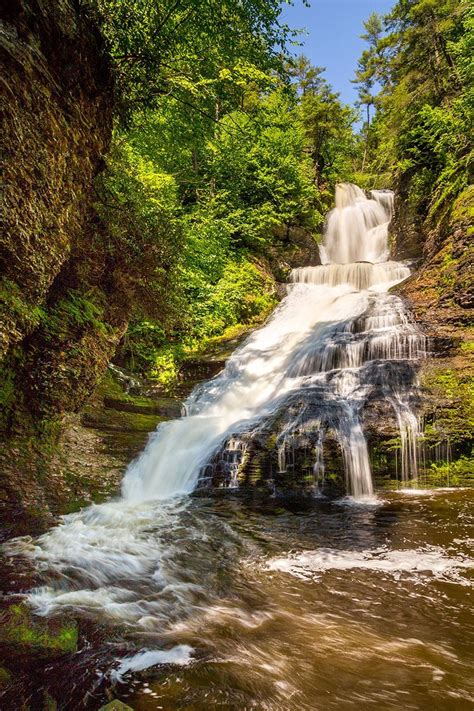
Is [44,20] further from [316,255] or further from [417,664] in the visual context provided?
[316,255]

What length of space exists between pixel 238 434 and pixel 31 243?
5675 mm

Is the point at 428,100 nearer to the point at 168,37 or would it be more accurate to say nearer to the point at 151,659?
the point at 168,37

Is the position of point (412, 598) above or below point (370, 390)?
below

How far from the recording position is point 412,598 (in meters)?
3.56

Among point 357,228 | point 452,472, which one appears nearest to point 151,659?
point 452,472

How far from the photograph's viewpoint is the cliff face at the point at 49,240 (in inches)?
126

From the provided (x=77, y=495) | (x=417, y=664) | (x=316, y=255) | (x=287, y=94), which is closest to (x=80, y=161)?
(x=287, y=94)

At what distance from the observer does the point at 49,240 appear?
3.68 meters

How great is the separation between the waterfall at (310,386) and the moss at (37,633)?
389cm

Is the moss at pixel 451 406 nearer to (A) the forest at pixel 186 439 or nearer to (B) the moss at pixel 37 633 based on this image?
(A) the forest at pixel 186 439

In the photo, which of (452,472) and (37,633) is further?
(452,472)

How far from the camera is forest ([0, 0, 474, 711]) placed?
2.71m

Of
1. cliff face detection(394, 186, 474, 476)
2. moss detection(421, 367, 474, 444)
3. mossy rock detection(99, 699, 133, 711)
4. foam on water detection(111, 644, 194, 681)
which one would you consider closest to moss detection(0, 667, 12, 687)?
foam on water detection(111, 644, 194, 681)

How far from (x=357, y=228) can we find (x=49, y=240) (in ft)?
71.4
